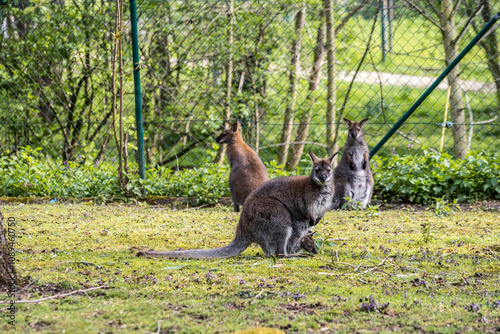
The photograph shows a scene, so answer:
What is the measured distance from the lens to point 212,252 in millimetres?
3957

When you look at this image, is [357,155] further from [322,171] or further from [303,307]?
[303,307]

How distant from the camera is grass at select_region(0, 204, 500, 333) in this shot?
255cm

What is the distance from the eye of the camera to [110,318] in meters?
2.55

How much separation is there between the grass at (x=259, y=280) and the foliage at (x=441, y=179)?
3.69 ft

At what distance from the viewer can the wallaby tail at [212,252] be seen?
12.4 feet

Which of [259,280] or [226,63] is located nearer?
[259,280]

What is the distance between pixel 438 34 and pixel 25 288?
6.96 metres

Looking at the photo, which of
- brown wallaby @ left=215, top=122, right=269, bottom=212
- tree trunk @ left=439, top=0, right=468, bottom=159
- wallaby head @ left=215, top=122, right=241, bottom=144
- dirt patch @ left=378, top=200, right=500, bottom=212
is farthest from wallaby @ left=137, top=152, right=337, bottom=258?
tree trunk @ left=439, top=0, right=468, bottom=159

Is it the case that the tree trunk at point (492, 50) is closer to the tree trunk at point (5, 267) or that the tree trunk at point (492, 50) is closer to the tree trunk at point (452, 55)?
the tree trunk at point (452, 55)

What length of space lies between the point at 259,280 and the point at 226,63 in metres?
5.22

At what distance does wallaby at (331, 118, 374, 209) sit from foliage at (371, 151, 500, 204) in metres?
0.41

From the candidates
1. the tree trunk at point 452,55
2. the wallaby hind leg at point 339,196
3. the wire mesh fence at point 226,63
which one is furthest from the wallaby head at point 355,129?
the tree trunk at point 452,55

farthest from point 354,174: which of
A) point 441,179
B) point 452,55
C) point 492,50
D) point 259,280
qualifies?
point 259,280

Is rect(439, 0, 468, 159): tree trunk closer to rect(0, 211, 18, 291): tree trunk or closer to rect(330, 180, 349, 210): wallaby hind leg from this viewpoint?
rect(330, 180, 349, 210): wallaby hind leg
